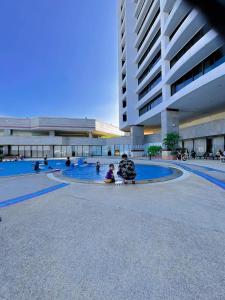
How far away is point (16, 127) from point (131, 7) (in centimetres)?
3648

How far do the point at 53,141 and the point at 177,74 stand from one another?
92.8 ft

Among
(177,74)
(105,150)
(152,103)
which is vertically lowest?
(105,150)

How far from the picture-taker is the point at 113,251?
2203 millimetres

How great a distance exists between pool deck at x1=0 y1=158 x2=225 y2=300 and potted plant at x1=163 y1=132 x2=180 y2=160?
51.3 ft

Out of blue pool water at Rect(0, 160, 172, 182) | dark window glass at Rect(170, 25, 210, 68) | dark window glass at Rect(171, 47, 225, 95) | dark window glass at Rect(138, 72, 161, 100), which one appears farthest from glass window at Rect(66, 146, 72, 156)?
dark window glass at Rect(170, 25, 210, 68)

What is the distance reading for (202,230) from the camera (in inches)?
109

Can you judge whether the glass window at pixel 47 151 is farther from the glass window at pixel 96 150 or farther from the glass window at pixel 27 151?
the glass window at pixel 96 150

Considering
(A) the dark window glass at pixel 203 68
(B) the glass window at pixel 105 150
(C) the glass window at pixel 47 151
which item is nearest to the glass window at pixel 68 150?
(C) the glass window at pixel 47 151

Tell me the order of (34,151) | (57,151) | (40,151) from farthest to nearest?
(57,151)
(40,151)
(34,151)

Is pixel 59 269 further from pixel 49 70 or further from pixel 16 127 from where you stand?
pixel 16 127

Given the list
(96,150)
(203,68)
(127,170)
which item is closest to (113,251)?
(127,170)

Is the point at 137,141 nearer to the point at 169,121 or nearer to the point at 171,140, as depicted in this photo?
the point at 169,121

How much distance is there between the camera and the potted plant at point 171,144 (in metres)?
19.0

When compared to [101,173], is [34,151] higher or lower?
higher
